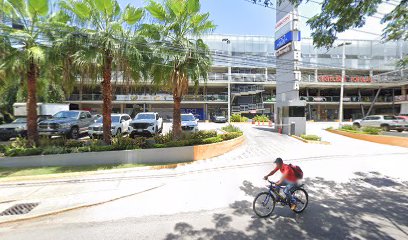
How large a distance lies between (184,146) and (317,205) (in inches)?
268

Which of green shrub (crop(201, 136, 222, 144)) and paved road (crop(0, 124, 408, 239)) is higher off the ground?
green shrub (crop(201, 136, 222, 144))

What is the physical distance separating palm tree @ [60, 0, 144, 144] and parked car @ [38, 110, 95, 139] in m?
5.55

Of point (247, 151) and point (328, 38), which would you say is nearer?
Answer: point (328, 38)

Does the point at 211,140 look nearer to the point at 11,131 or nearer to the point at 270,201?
the point at 270,201

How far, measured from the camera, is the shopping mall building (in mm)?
35969

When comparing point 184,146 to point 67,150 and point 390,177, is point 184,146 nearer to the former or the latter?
point 67,150

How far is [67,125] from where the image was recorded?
1500 cm

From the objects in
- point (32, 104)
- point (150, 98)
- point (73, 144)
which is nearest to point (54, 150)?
point (73, 144)

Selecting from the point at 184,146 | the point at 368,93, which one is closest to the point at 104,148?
the point at 184,146

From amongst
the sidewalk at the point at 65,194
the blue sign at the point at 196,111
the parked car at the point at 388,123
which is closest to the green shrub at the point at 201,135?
the sidewalk at the point at 65,194

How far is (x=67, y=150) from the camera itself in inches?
429

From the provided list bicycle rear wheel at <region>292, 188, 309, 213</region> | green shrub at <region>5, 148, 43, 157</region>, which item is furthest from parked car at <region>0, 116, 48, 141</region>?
bicycle rear wheel at <region>292, 188, 309, 213</region>

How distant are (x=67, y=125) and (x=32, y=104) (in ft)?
11.3

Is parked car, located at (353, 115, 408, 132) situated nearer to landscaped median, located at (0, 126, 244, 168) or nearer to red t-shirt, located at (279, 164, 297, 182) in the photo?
landscaped median, located at (0, 126, 244, 168)
